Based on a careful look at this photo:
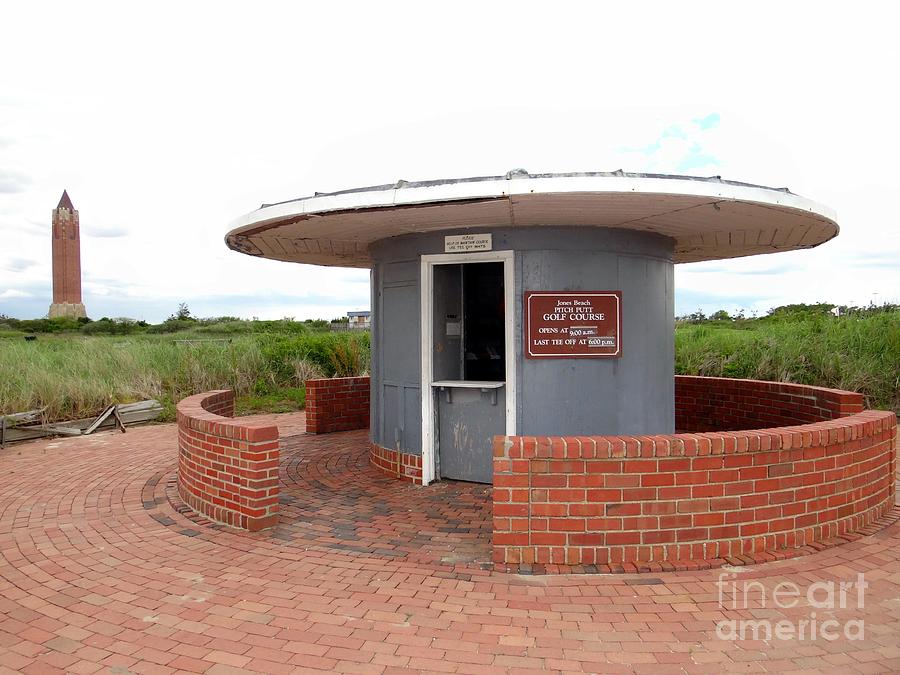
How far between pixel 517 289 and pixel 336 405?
16.3 ft

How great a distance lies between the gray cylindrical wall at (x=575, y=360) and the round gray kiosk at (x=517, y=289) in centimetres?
1

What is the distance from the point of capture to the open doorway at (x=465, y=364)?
250 inches

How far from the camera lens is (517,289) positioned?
6121mm

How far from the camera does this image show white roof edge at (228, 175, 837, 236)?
4.57 m

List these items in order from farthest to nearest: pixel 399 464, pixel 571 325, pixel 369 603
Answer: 1. pixel 399 464
2. pixel 571 325
3. pixel 369 603

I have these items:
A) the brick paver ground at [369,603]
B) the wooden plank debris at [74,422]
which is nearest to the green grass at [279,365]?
the wooden plank debris at [74,422]

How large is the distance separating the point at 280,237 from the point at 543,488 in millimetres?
3974

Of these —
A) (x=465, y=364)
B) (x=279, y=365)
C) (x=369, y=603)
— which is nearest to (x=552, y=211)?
(x=465, y=364)

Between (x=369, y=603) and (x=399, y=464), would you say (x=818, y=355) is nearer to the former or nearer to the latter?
(x=399, y=464)

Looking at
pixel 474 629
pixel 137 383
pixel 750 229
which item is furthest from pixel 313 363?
pixel 474 629

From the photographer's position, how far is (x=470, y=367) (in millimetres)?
7266

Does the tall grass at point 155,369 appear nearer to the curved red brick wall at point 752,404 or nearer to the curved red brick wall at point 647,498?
the curved red brick wall at point 752,404

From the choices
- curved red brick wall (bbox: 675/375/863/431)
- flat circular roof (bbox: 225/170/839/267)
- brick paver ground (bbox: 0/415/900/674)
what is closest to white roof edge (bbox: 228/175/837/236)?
flat circular roof (bbox: 225/170/839/267)

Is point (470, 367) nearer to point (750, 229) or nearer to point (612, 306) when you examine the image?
point (612, 306)
